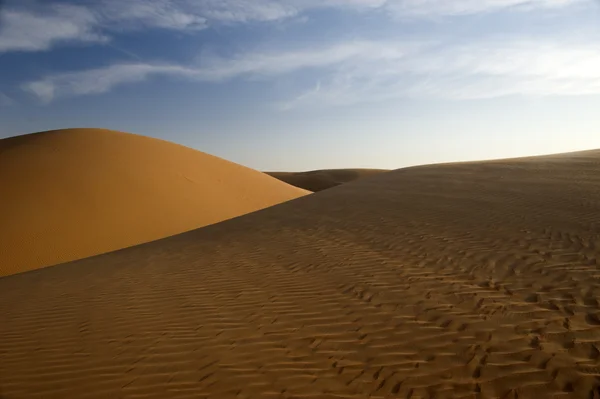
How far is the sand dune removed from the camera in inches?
166

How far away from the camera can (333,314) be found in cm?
580

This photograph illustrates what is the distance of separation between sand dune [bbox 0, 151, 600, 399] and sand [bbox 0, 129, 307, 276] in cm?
558

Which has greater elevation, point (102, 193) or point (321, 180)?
point (102, 193)

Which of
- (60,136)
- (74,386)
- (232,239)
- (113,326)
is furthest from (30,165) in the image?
(74,386)

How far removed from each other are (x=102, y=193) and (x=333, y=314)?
16.5m

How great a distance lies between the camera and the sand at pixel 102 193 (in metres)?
15.5

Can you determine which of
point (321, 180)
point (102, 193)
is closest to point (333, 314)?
point (102, 193)

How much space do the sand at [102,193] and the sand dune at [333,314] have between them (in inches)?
220

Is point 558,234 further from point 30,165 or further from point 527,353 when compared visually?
point 30,165

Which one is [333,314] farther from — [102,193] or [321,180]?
[321,180]

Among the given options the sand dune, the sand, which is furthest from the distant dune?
the sand dune

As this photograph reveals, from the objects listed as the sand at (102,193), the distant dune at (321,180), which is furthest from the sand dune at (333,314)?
the distant dune at (321,180)

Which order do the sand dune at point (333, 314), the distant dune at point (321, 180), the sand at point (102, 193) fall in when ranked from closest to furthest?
the sand dune at point (333, 314), the sand at point (102, 193), the distant dune at point (321, 180)

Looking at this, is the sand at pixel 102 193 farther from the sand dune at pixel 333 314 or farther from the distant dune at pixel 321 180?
the distant dune at pixel 321 180
